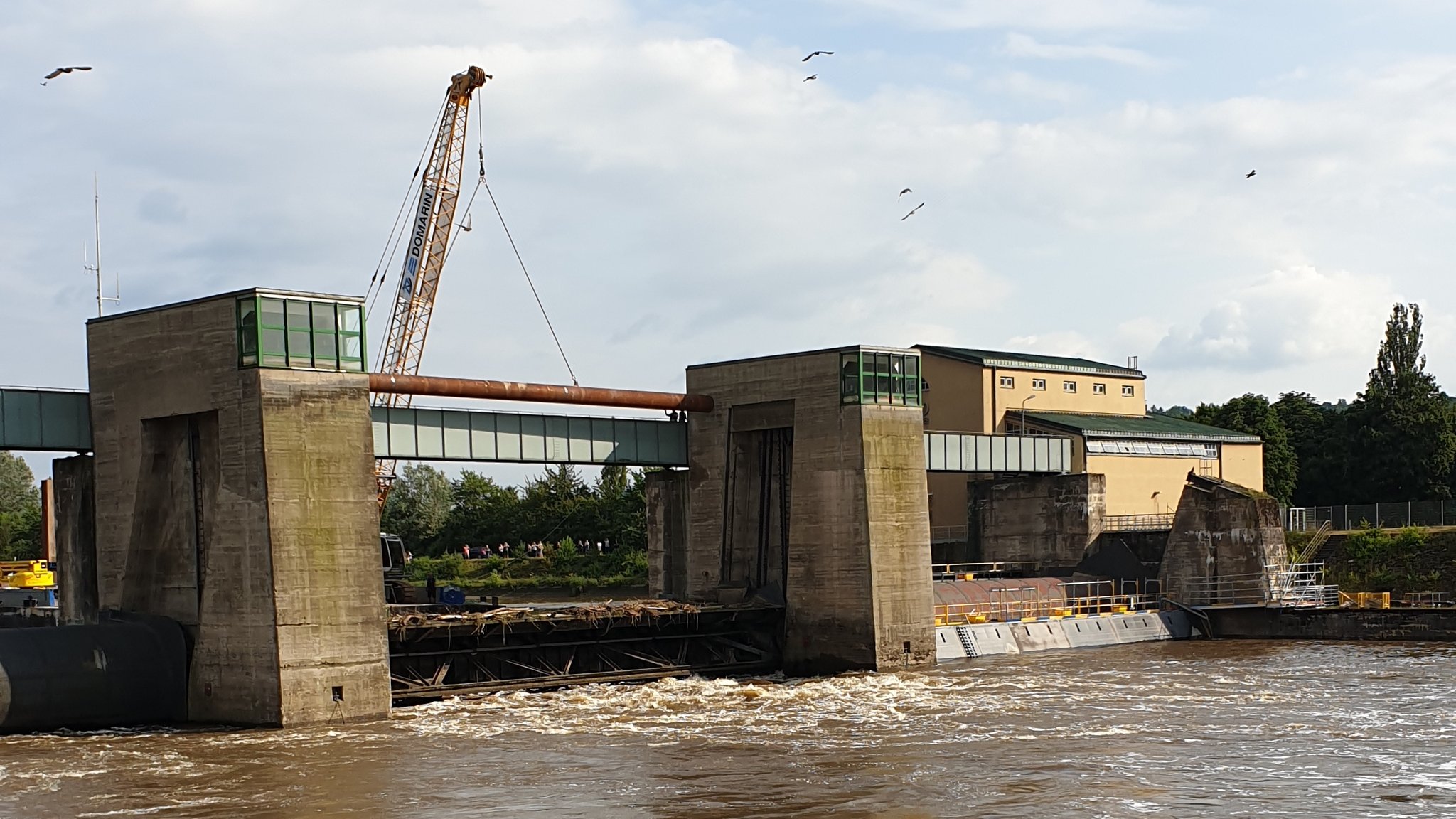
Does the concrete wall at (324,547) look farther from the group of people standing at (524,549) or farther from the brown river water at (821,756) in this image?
the group of people standing at (524,549)

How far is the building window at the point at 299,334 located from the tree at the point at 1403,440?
6874 cm

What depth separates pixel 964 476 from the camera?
68.7 metres

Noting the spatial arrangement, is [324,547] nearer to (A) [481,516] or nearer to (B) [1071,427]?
(B) [1071,427]

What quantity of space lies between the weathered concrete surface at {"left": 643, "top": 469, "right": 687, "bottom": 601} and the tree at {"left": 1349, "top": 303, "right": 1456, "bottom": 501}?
52721 millimetres

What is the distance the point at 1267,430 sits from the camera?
305 feet

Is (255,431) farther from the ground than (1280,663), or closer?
farther from the ground

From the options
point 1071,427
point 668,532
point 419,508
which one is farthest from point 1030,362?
point 419,508

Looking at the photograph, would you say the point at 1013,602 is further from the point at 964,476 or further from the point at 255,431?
the point at 255,431

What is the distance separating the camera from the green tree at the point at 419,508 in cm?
13075

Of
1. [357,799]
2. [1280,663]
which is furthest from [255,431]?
[1280,663]

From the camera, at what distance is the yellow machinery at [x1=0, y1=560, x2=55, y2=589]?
70.8 meters

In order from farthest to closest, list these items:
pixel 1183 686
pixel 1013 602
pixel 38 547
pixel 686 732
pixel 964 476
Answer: pixel 38 547, pixel 964 476, pixel 1013 602, pixel 1183 686, pixel 686 732

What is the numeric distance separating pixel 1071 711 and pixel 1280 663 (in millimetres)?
15048

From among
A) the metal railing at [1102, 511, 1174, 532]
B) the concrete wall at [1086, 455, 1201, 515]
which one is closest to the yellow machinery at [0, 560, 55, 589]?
the metal railing at [1102, 511, 1174, 532]
